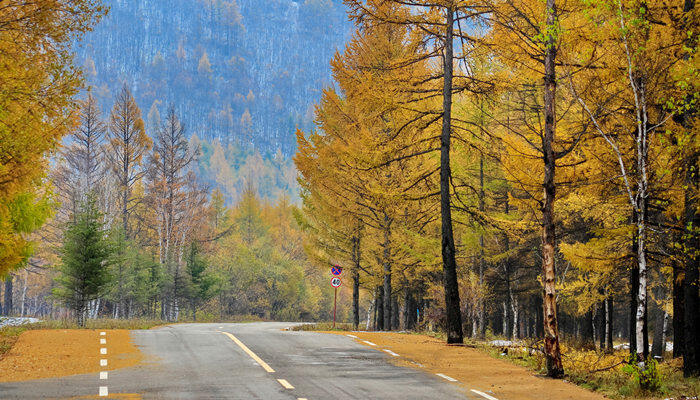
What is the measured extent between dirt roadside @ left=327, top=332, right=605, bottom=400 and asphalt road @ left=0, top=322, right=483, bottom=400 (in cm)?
55

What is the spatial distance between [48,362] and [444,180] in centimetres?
1096

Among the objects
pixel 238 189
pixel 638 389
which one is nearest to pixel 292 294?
pixel 638 389

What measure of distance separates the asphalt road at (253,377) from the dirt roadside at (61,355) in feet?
1.63

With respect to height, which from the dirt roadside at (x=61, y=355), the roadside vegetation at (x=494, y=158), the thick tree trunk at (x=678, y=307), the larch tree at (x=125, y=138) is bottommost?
the dirt roadside at (x=61, y=355)

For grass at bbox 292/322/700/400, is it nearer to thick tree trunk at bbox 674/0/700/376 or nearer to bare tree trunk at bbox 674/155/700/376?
bare tree trunk at bbox 674/155/700/376

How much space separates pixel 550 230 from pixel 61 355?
10635mm

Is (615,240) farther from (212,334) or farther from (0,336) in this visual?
(0,336)

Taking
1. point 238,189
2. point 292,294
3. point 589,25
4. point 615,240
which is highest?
point 238,189

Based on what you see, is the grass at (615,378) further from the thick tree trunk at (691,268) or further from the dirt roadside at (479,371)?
the thick tree trunk at (691,268)

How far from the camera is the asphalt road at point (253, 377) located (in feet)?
30.7

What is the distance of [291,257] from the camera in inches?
3059

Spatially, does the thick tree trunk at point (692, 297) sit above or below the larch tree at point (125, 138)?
below

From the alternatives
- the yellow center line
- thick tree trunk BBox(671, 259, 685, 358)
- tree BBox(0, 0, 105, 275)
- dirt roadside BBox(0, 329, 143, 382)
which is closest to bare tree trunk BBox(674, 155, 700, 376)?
thick tree trunk BBox(671, 259, 685, 358)

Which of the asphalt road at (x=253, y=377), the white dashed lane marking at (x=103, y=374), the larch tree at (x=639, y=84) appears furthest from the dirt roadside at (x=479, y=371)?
the white dashed lane marking at (x=103, y=374)
